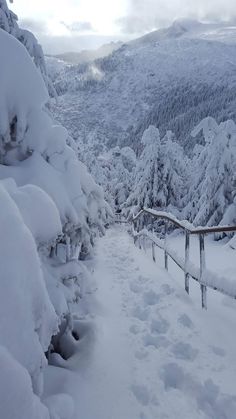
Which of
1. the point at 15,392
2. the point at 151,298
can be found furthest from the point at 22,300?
the point at 151,298

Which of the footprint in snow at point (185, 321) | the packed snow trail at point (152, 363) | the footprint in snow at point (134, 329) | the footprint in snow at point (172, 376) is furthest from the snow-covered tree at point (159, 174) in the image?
the footprint in snow at point (172, 376)

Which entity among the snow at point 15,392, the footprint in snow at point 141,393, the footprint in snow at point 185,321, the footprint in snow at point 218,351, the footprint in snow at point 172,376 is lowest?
the footprint in snow at point 185,321

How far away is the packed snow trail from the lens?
3465mm

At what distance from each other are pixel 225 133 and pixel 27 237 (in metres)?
18.5

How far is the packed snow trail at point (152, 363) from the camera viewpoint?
11.4 feet

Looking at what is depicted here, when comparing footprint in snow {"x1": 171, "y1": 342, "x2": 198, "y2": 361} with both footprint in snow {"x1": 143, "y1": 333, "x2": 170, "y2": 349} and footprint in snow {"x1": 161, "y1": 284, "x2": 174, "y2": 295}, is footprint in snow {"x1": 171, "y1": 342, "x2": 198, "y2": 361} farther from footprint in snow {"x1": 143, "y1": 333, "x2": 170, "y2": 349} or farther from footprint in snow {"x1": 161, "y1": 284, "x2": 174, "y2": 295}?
footprint in snow {"x1": 161, "y1": 284, "x2": 174, "y2": 295}

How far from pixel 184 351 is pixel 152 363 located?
1.54ft

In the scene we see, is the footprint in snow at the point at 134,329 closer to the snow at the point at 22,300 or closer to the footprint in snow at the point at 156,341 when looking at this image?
the footprint in snow at the point at 156,341

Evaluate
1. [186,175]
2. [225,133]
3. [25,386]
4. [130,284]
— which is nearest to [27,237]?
[25,386]

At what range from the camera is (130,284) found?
7.51 metres

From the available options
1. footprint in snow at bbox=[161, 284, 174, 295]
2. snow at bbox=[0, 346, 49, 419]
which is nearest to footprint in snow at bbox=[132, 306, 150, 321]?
footprint in snow at bbox=[161, 284, 174, 295]

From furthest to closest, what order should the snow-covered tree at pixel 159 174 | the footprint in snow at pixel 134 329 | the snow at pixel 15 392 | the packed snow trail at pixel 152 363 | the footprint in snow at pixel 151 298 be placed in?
the snow-covered tree at pixel 159 174 < the footprint in snow at pixel 151 298 < the footprint in snow at pixel 134 329 < the packed snow trail at pixel 152 363 < the snow at pixel 15 392

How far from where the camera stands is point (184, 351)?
4551mm

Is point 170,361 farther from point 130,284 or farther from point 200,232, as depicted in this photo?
point 130,284
